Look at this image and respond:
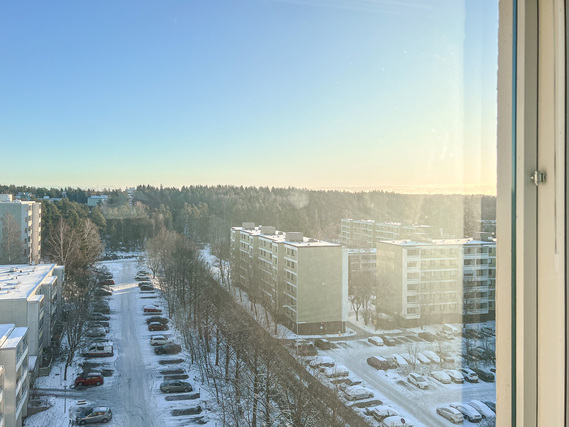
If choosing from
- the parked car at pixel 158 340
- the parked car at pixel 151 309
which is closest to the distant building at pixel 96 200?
the parked car at pixel 151 309

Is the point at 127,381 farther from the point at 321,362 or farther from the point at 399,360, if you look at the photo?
the point at 399,360

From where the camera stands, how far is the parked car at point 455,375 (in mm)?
1480

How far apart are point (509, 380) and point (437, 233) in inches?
43.6

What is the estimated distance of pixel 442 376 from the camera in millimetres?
1632

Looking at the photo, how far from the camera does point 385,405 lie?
1.75 meters

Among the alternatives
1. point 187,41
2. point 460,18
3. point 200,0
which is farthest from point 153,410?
point 460,18

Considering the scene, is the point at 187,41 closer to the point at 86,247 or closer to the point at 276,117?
the point at 276,117

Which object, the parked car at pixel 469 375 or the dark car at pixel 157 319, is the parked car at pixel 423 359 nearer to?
the parked car at pixel 469 375

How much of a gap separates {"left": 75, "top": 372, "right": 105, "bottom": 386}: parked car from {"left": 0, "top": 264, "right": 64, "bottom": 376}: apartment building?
170 millimetres

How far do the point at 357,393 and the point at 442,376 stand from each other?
0.40 m

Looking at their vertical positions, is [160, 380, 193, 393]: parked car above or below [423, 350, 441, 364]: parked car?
below

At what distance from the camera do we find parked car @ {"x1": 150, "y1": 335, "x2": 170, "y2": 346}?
1.82m

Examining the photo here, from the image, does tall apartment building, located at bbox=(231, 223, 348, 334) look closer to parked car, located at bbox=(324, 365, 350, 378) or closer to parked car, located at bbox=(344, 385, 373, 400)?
parked car, located at bbox=(324, 365, 350, 378)

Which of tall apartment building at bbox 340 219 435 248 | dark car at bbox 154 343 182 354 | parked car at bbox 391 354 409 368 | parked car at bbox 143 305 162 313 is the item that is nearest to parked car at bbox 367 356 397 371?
parked car at bbox 391 354 409 368
